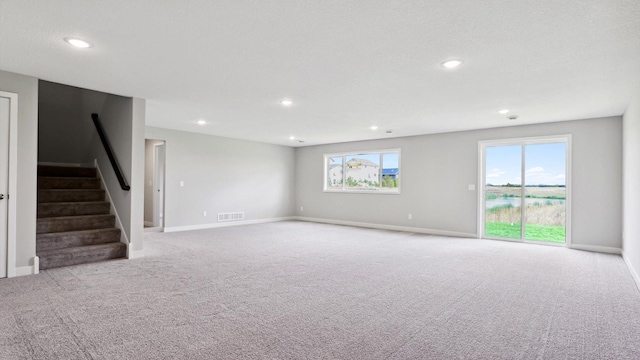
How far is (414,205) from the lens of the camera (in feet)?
27.1

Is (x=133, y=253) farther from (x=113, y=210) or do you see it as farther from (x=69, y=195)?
(x=69, y=195)

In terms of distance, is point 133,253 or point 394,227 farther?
point 394,227

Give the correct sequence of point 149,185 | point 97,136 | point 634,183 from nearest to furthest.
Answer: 1. point 634,183
2. point 97,136
3. point 149,185

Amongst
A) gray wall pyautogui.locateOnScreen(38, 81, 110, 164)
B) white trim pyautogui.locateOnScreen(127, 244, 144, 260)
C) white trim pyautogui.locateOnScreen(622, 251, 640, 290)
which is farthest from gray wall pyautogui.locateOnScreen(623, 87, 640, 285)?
gray wall pyautogui.locateOnScreen(38, 81, 110, 164)

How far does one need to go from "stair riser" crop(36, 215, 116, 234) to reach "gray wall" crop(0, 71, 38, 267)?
0.79m

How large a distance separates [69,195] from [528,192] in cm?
833

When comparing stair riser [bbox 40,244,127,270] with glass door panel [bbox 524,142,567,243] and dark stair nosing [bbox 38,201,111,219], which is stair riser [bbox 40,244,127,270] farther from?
glass door panel [bbox 524,142,567,243]

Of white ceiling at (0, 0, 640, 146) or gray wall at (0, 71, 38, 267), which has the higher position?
white ceiling at (0, 0, 640, 146)

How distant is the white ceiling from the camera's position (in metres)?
2.42

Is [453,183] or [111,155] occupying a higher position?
[111,155]

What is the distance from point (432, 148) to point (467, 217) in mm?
1770

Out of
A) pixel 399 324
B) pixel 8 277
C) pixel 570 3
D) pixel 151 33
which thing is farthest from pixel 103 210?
pixel 570 3

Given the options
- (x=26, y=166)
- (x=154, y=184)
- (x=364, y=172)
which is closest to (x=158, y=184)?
(x=154, y=184)

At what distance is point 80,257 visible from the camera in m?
4.61
